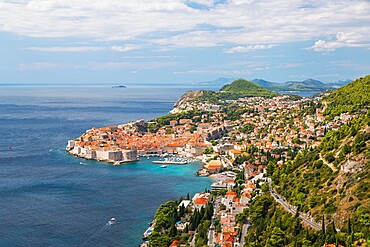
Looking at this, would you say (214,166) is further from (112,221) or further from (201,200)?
(112,221)

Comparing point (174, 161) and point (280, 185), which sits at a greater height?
point (280, 185)

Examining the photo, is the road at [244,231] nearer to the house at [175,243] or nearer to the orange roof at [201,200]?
the house at [175,243]

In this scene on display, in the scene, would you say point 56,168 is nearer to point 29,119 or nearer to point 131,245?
point 131,245

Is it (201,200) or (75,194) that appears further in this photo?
(75,194)

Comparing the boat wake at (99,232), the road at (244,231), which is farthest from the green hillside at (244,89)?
the road at (244,231)

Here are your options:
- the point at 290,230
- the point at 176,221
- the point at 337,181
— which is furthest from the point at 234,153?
the point at 290,230

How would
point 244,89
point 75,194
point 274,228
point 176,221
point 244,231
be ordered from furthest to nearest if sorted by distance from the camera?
point 244,89 < point 75,194 < point 176,221 < point 244,231 < point 274,228

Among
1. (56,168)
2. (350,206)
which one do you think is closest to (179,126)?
(56,168)

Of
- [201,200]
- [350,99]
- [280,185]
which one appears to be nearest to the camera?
[280,185]

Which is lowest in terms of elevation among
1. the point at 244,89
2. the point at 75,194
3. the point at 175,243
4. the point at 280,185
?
the point at 75,194

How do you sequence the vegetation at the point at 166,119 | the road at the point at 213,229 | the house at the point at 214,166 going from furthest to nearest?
the vegetation at the point at 166,119, the house at the point at 214,166, the road at the point at 213,229
